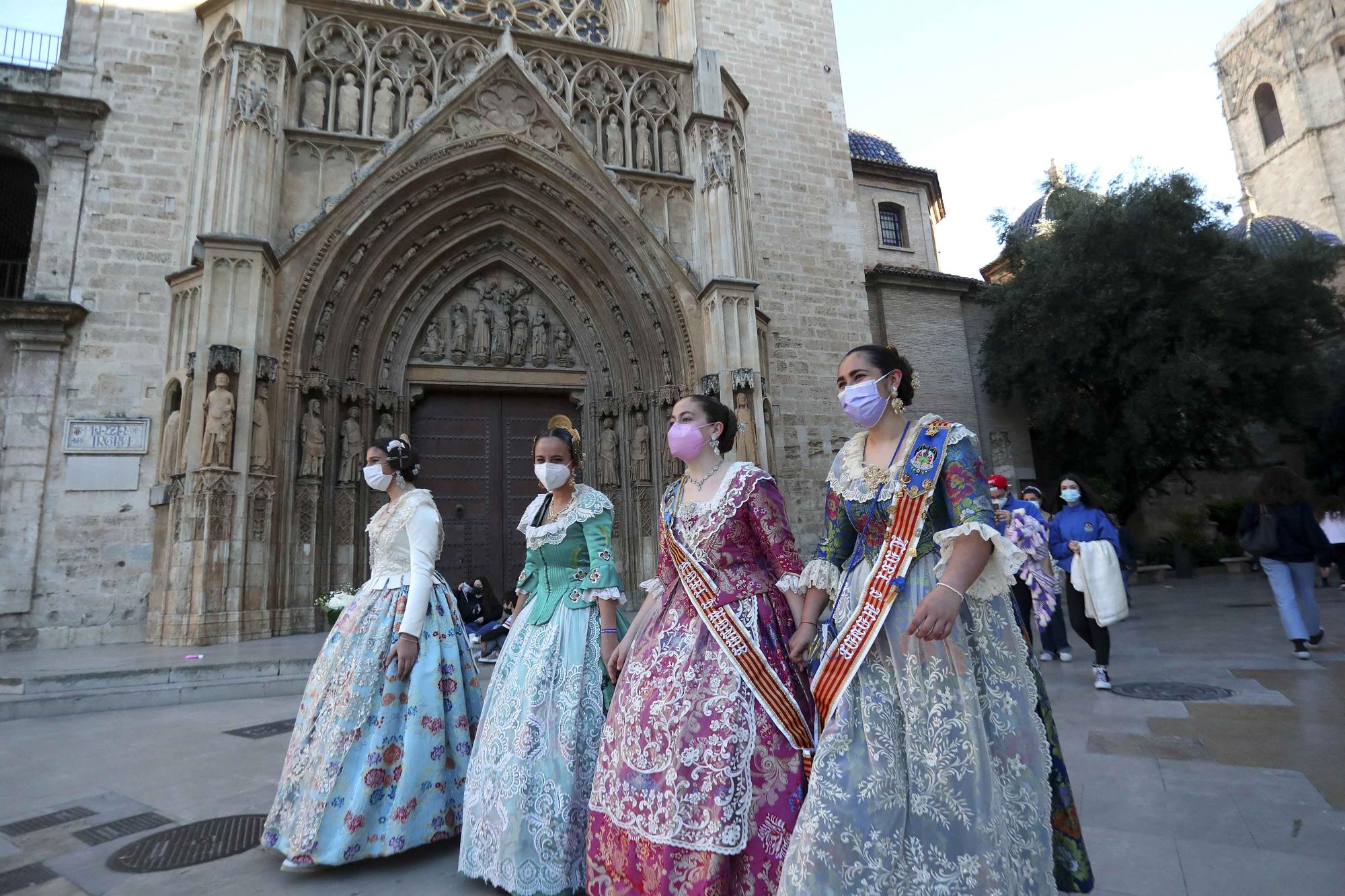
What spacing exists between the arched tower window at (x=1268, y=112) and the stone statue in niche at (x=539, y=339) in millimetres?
42261

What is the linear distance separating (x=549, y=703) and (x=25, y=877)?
2.31 m

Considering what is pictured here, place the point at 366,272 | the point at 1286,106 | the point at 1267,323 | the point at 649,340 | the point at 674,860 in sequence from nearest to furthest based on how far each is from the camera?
the point at 674,860
the point at 366,272
the point at 649,340
the point at 1267,323
the point at 1286,106

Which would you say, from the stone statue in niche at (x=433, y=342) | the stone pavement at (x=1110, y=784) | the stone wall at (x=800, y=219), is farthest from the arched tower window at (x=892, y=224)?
the stone pavement at (x=1110, y=784)

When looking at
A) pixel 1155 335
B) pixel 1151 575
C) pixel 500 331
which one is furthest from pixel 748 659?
pixel 1151 575

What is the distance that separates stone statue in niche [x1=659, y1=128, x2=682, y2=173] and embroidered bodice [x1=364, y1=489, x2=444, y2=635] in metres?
10.8

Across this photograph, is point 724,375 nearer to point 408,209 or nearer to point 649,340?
point 649,340

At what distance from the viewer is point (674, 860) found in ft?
7.23

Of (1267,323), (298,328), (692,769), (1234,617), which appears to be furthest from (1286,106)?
(692,769)

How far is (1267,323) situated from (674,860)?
74.1 ft

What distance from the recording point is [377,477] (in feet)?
11.6

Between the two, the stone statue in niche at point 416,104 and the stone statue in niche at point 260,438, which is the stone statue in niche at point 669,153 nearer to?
the stone statue in niche at point 416,104

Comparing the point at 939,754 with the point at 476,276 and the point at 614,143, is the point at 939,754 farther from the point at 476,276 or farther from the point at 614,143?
the point at 614,143

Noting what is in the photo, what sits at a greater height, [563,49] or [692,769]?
[563,49]

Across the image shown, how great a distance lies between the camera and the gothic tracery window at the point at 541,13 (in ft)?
44.9
